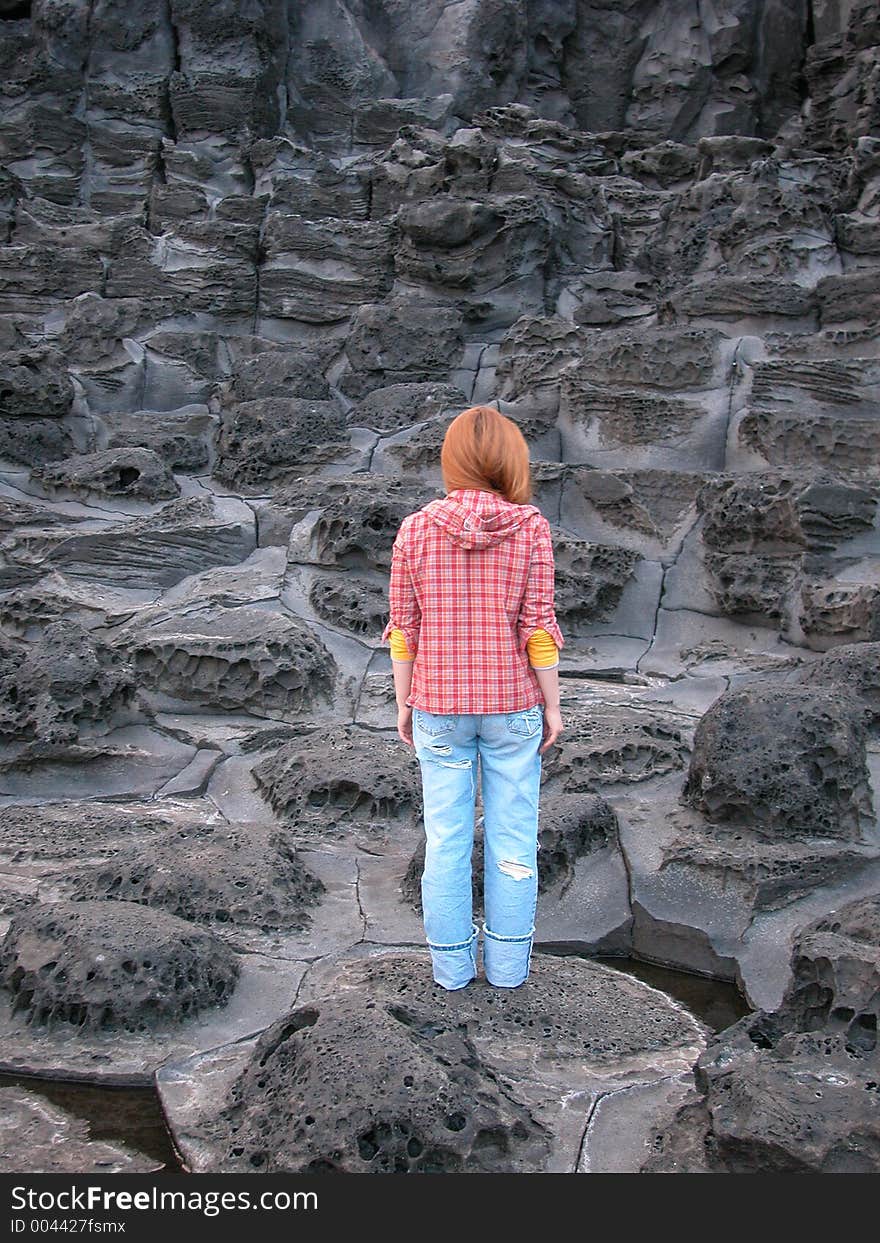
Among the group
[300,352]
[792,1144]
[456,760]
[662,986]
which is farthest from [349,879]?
[300,352]

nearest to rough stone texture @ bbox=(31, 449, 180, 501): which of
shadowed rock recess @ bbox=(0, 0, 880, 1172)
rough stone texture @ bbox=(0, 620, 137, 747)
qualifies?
shadowed rock recess @ bbox=(0, 0, 880, 1172)

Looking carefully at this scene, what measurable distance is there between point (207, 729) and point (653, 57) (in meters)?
14.7

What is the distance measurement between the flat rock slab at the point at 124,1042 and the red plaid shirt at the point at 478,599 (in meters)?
0.94

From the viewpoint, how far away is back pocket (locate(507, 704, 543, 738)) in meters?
2.64

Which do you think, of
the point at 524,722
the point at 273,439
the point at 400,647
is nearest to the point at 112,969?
the point at 400,647

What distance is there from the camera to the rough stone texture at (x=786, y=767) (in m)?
3.89

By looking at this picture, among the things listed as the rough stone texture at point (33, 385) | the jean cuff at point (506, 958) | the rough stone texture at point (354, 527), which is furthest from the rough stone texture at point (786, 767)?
the rough stone texture at point (33, 385)

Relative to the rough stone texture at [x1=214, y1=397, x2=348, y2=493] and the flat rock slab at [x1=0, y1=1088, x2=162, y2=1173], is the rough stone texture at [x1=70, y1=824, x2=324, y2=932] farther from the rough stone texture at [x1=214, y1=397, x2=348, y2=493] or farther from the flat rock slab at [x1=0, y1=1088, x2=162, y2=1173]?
the rough stone texture at [x1=214, y1=397, x2=348, y2=493]

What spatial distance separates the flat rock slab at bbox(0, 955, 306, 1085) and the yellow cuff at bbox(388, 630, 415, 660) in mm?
970

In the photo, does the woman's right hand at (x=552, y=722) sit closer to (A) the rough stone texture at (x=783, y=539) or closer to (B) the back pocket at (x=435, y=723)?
(B) the back pocket at (x=435, y=723)

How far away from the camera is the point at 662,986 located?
3.35 metres

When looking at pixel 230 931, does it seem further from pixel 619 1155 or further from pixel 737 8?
pixel 737 8

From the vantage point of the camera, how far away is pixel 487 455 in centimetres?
265

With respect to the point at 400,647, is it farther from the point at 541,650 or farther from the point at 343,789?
the point at 343,789
